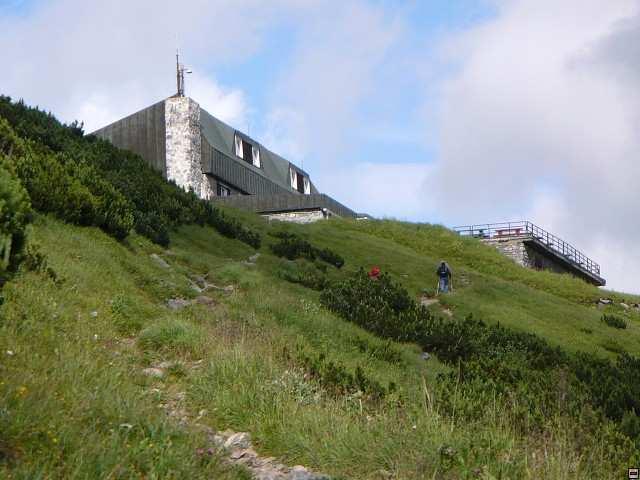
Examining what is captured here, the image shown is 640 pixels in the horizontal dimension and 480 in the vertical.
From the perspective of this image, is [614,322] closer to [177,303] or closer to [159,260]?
[159,260]

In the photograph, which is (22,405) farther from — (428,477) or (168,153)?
(168,153)

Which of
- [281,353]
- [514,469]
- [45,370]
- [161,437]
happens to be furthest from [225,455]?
[281,353]

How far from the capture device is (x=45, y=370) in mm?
9273

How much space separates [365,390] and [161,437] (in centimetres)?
381

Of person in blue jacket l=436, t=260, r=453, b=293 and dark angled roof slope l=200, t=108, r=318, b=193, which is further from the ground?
dark angled roof slope l=200, t=108, r=318, b=193

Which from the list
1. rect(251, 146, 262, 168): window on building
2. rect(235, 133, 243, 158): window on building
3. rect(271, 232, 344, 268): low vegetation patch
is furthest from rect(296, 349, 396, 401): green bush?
rect(251, 146, 262, 168): window on building

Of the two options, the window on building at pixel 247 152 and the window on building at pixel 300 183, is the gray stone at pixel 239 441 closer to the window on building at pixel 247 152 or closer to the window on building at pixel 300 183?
the window on building at pixel 247 152

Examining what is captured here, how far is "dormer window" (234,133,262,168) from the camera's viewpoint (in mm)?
56938

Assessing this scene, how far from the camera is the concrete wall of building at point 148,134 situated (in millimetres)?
50875

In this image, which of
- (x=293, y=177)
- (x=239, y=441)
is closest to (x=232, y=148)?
(x=293, y=177)

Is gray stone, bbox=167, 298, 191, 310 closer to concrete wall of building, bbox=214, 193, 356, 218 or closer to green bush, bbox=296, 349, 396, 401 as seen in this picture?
green bush, bbox=296, 349, 396, 401

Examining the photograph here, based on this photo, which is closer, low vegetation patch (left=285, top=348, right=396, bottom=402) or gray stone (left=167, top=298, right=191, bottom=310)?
low vegetation patch (left=285, top=348, right=396, bottom=402)

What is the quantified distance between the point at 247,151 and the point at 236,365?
47966 mm

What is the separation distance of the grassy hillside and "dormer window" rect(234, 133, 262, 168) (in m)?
28.6
